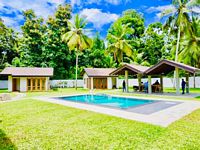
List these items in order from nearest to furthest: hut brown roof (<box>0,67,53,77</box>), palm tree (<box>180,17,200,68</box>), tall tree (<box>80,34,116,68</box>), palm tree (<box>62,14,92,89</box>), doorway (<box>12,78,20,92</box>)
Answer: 1. hut brown roof (<box>0,67,53,77</box>)
2. palm tree (<box>180,17,200,68</box>)
3. doorway (<box>12,78,20,92</box>)
4. palm tree (<box>62,14,92,89</box>)
5. tall tree (<box>80,34,116,68</box>)

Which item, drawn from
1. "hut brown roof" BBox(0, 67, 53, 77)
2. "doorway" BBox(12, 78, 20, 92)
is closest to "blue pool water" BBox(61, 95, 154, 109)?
"hut brown roof" BBox(0, 67, 53, 77)

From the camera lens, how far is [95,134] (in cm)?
584

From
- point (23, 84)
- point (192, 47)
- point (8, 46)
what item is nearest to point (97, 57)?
point (23, 84)

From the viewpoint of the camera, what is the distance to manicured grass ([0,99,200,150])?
16.3ft

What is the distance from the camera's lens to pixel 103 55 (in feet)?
117

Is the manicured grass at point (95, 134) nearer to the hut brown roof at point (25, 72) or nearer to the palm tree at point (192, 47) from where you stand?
the hut brown roof at point (25, 72)

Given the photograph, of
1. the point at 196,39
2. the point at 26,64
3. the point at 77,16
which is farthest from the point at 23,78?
the point at 196,39

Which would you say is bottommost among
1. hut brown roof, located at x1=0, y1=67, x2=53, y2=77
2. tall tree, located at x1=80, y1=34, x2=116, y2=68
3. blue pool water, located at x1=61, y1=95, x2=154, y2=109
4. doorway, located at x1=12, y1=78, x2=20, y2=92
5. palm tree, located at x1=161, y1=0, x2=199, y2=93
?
blue pool water, located at x1=61, y1=95, x2=154, y2=109

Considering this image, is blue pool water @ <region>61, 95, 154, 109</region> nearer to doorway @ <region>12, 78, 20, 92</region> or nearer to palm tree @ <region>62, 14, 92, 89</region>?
palm tree @ <region>62, 14, 92, 89</region>

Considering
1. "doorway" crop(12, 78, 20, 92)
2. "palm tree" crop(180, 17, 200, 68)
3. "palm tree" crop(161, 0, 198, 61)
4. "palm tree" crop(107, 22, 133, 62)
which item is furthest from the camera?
"palm tree" crop(107, 22, 133, 62)

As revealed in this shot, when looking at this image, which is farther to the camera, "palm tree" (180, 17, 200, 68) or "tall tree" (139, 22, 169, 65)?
"tall tree" (139, 22, 169, 65)

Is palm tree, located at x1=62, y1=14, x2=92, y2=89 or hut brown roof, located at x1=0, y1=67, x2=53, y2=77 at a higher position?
palm tree, located at x1=62, y1=14, x2=92, y2=89

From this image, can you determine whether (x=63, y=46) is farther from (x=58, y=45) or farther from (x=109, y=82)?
(x=109, y=82)

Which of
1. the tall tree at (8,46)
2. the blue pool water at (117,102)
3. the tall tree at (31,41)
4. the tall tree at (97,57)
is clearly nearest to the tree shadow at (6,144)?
the blue pool water at (117,102)
